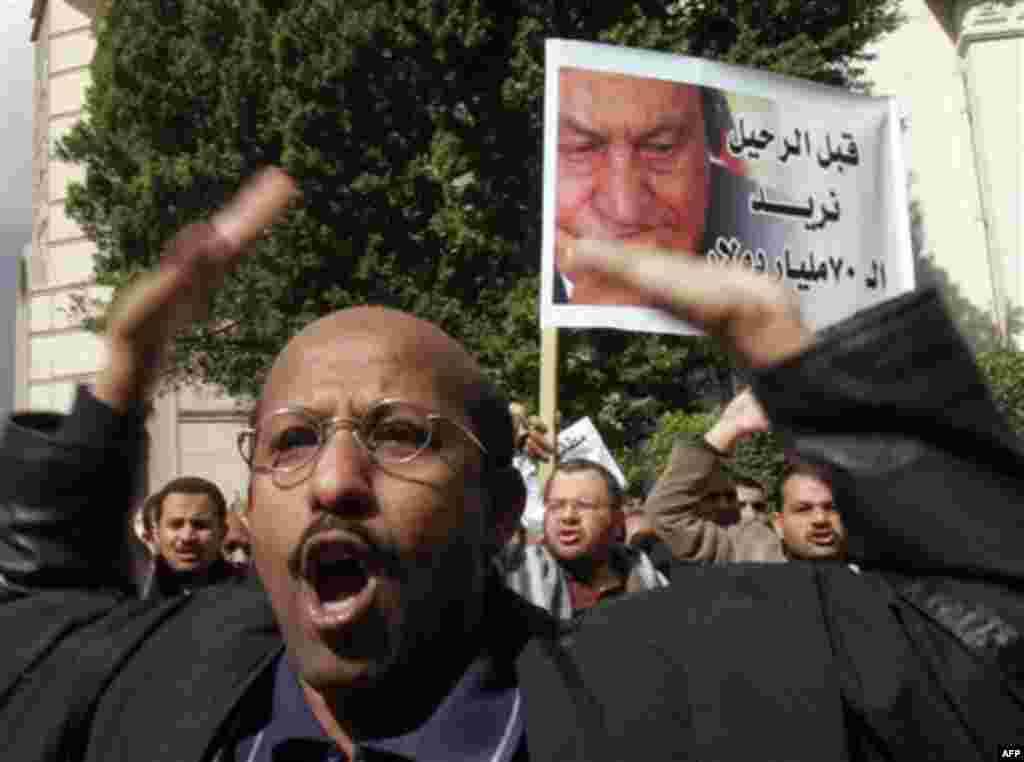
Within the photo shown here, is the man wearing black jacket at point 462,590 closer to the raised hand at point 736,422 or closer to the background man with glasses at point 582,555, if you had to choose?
the raised hand at point 736,422

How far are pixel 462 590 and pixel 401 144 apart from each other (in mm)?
14920

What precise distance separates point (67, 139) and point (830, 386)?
17.4 meters

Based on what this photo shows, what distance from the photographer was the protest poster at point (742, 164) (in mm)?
7641

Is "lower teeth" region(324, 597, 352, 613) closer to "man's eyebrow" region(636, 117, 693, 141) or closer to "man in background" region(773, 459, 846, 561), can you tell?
"man in background" region(773, 459, 846, 561)

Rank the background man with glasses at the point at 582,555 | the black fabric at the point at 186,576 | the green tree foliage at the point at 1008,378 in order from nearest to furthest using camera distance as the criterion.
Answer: the background man with glasses at the point at 582,555 → the black fabric at the point at 186,576 → the green tree foliage at the point at 1008,378

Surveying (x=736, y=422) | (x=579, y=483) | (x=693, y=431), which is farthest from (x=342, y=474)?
(x=693, y=431)

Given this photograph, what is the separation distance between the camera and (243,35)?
16234 mm

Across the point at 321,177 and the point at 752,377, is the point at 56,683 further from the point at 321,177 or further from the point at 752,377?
the point at 321,177

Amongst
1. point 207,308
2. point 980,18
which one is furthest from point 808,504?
point 980,18

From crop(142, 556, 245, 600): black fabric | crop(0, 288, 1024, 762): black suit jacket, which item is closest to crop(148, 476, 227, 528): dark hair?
crop(142, 556, 245, 600): black fabric

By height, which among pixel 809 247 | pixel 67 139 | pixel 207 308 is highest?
pixel 67 139

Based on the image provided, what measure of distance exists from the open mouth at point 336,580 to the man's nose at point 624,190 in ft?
18.9

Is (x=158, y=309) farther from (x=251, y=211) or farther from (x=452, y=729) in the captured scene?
(x=452, y=729)

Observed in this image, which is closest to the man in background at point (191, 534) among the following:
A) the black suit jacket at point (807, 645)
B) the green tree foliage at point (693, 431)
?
the black suit jacket at point (807, 645)
